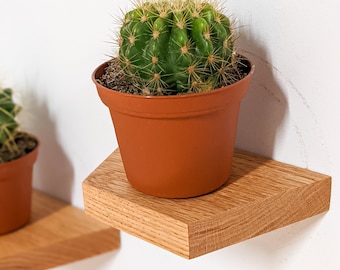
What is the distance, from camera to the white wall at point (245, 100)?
759mm

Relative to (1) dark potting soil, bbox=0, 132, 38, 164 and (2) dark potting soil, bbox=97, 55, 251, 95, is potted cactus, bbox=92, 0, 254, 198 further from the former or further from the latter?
(1) dark potting soil, bbox=0, 132, 38, 164

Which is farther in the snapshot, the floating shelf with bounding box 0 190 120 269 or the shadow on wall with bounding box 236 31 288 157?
the floating shelf with bounding box 0 190 120 269

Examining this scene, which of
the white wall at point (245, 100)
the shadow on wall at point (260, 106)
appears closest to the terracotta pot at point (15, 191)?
the white wall at point (245, 100)

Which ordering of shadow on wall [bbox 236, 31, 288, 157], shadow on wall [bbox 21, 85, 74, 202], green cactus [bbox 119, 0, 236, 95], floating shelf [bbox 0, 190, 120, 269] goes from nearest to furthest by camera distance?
1. green cactus [bbox 119, 0, 236, 95]
2. shadow on wall [bbox 236, 31, 288, 157]
3. floating shelf [bbox 0, 190, 120, 269]
4. shadow on wall [bbox 21, 85, 74, 202]

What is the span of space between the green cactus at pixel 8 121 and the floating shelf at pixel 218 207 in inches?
14.2

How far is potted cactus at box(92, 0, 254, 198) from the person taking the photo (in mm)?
680

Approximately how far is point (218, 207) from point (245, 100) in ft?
0.64

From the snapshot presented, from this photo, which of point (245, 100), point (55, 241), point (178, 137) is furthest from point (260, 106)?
point (55, 241)

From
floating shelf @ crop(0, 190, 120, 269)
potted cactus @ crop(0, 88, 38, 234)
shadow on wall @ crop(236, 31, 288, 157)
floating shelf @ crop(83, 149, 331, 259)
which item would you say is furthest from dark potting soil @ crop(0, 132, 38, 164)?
shadow on wall @ crop(236, 31, 288, 157)

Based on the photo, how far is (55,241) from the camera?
1.11 metres

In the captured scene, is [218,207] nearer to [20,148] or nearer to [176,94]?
[176,94]

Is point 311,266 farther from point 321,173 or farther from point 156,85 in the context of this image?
point 156,85

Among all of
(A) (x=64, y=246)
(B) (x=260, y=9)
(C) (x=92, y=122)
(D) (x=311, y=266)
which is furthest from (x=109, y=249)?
(B) (x=260, y=9)

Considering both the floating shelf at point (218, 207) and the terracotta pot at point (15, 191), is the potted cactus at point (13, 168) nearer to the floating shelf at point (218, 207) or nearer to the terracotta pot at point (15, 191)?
the terracotta pot at point (15, 191)
